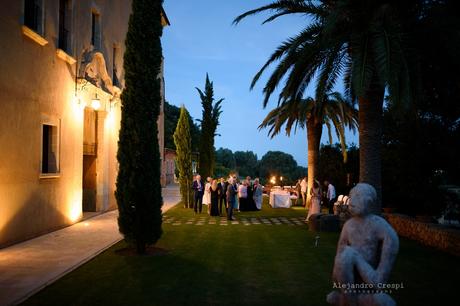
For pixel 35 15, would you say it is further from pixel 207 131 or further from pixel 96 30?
pixel 207 131

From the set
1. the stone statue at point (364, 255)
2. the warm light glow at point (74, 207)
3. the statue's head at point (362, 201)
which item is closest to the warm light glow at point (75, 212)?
the warm light glow at point (74, 207)

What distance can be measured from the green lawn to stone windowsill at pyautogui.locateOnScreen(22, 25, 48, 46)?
6442 mm

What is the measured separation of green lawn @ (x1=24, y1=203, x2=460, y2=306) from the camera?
654cm

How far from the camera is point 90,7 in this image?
17125 millimetres

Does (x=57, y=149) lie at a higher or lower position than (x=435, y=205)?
higher

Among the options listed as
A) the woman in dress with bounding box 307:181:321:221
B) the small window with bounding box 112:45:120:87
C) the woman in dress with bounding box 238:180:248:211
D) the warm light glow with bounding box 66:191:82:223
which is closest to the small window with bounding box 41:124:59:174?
the warm light glow with bounding box 66:191:82:223

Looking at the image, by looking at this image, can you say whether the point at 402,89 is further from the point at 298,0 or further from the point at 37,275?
the point at 37,275

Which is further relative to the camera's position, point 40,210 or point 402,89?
point 40,210

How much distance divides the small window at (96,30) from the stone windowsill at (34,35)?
6215mm

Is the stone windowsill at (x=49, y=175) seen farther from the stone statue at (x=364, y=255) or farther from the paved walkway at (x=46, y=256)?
the stone statue at (x=364, y=255)

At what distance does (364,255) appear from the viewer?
4117 mm

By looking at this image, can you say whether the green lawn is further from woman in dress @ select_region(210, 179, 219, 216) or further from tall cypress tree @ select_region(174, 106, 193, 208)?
tall cypress tree @ select_region(174, 106, 193, 208)

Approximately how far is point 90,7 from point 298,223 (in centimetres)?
1277

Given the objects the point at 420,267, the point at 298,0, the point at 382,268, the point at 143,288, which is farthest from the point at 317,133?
the point at 382,268
